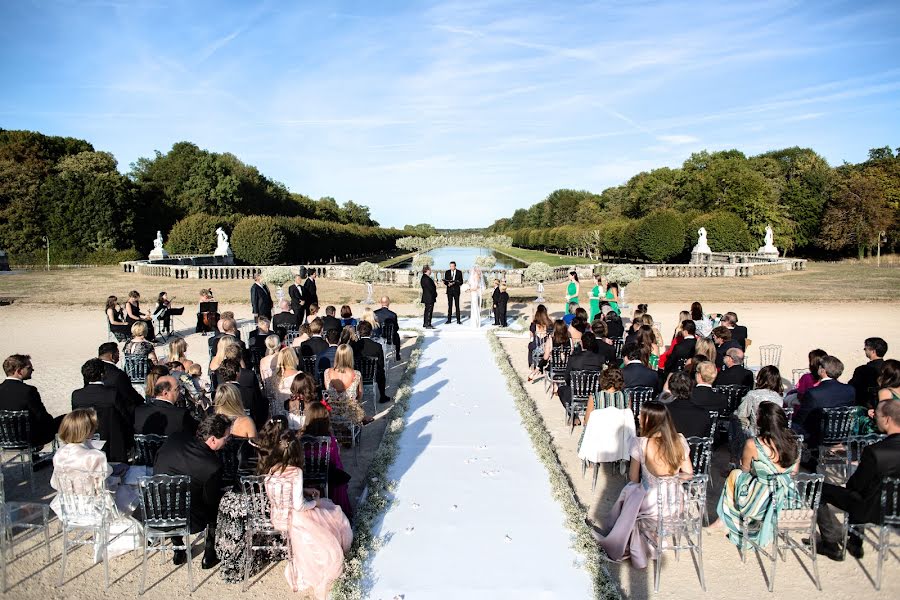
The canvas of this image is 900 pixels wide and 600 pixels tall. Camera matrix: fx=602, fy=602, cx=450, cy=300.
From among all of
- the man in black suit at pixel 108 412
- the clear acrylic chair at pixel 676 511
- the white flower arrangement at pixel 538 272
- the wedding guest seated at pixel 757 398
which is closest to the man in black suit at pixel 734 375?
the wedding guest seated at pixel 757 398

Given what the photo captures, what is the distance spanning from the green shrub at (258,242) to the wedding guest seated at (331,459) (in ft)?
128

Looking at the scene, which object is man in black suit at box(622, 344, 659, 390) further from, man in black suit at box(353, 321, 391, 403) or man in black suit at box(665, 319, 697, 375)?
man in black suit at box(353, 321, 391, 403)

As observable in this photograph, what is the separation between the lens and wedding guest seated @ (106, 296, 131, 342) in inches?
559

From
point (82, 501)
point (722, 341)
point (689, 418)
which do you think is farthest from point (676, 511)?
point (722, 341)

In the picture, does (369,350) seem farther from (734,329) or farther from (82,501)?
(734,329)

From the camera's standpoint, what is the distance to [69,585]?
4.96 meters

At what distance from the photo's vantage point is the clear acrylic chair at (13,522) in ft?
17.1

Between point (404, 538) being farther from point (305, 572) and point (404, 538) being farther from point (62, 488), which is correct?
point (62, 488)

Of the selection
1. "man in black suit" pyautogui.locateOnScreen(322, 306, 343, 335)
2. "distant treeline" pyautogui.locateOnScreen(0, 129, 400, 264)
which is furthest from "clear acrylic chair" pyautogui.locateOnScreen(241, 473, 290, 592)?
"distant treeline" pyautogui.locateOnScreen(0, 129, 400, 264)

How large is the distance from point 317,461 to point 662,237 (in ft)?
162

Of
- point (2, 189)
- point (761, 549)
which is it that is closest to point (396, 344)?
point (761, 549)

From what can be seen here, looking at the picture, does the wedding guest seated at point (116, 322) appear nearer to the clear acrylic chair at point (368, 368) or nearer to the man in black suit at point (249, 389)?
the clear acrylic chair at point (368, 368)

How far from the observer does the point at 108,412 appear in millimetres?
6457

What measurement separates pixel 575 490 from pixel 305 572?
3.23 m
